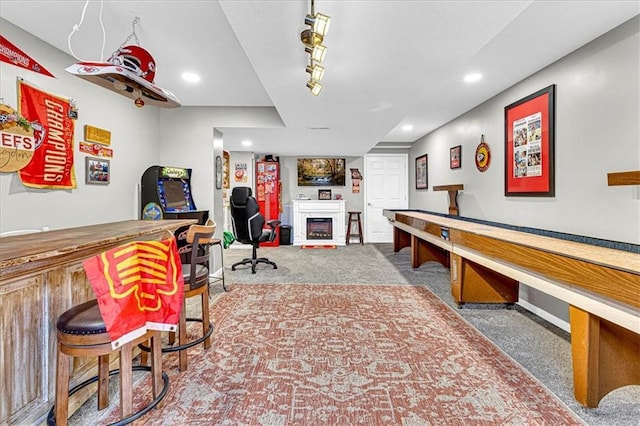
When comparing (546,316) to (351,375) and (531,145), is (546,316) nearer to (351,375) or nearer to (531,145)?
(531,145)

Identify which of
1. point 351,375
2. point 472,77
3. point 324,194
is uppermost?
point 472,77

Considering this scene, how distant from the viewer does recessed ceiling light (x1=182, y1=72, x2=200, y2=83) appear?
10.3 feet

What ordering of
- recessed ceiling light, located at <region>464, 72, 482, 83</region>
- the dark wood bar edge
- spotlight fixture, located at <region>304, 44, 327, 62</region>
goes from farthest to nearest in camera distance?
recessed ceiling light, located at <region>464, 72, 482, 83</region>
spotlight fixture, located at <region>304, 44, 327, 62</region>
the dark wood bar edge

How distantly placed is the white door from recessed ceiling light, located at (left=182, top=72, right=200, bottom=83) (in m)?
4.75

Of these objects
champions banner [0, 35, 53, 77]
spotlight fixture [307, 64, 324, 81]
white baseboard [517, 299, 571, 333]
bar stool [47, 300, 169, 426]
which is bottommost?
white baseboard [517, 299, 571, 333]

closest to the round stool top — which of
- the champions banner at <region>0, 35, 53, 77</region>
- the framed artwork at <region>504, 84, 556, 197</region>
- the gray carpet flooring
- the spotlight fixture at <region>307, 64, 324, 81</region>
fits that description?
the champions banner at <region>0, 35, 53, 77</region>

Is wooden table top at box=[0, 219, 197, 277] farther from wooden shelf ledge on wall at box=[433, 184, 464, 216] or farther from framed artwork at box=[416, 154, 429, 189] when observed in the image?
framed artwork at box=[416, 154, 429, 189]

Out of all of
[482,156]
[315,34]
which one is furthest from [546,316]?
[315,34]

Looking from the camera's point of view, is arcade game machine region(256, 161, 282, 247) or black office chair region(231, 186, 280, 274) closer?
black office chair region(231, 186, 280, 274)

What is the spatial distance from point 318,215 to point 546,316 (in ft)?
15.9

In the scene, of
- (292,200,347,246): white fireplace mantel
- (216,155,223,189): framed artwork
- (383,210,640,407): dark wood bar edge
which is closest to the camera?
(383,210,640,407): dark wood bar edge

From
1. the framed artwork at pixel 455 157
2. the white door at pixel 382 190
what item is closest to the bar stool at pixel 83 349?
the framed artwork at pixel 455 157

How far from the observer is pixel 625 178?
1.82 meters

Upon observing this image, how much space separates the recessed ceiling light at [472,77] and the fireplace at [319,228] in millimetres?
4388
